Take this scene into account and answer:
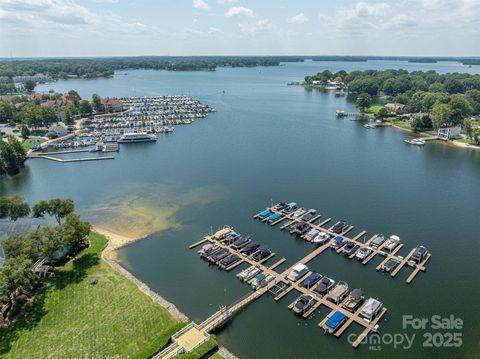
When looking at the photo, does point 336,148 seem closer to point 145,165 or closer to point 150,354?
point 145,165

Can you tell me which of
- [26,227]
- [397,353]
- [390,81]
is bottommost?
[397,353]

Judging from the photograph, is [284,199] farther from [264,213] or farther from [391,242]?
[391,242]

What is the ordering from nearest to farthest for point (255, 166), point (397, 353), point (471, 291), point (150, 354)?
point (150, 354)
point (397, 353)
point (471, 291)
point (255, 166)

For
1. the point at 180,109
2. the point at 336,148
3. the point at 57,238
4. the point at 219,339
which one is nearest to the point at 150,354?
the point at 219,339

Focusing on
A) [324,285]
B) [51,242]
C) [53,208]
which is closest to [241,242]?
[324,285]

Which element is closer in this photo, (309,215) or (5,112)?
(309,215)

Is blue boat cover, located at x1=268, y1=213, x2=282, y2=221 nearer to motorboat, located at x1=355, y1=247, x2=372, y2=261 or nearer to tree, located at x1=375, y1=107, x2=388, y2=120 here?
motorboat, located at x1=355, y1=247, x2=372, y2=261

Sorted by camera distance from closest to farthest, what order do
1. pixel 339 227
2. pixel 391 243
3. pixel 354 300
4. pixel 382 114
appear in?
pixel 354 300, pixel 391 243, pixel 339 227, pixel 382 114
